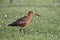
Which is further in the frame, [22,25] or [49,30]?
[49,30]

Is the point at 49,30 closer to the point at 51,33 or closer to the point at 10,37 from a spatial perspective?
the point at 51,33

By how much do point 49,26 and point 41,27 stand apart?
713 mm

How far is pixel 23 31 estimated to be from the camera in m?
14.7

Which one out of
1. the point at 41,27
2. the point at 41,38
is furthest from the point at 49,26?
the point at 41,38

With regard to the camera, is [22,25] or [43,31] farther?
[43,31]

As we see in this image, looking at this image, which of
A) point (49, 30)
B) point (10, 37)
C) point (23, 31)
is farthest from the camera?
point (49, 30)

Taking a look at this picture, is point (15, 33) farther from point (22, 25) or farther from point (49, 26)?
point (49, 26)

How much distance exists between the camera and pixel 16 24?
46.1 feet

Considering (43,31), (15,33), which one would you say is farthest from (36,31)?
(15,33)

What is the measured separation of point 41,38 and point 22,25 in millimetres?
1046

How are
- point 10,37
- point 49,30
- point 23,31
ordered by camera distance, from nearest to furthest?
point 10,37 → point 23,31 → point 49,30

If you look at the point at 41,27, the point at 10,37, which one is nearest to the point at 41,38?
the point at 10,37

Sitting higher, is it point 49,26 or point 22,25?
point 22,25

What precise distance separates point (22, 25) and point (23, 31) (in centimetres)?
77
